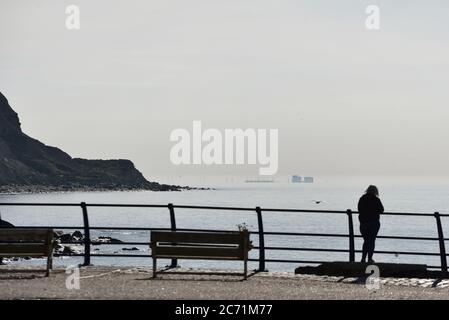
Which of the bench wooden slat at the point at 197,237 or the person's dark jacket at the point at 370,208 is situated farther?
the person's dark jacket at the point at 370,208

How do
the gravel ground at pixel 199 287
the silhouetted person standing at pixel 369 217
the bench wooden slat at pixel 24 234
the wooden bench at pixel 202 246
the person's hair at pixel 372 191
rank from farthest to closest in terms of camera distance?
1. the person's hair at pixel 372 191
2. the silhouetted person standing at pixel 369 217
3. the bench wooden slat at pixel 24 234
4. the wooden bench at pixel 202 246
5. the gravel ground at pixel 199 287

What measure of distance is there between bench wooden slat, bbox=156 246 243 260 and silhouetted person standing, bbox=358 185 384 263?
14.4 feet

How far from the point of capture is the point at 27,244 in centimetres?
1819

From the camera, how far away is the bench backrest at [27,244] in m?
18.2

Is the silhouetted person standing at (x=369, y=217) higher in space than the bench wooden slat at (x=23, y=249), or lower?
higher

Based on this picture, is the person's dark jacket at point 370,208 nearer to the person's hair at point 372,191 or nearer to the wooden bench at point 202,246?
the person's hair at point 372,191

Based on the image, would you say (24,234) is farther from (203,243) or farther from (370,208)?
(370,208)

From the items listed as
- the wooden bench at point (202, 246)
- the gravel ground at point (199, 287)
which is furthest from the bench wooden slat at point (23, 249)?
the wooden bench at point (202, 246)

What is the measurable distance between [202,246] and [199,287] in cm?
192
